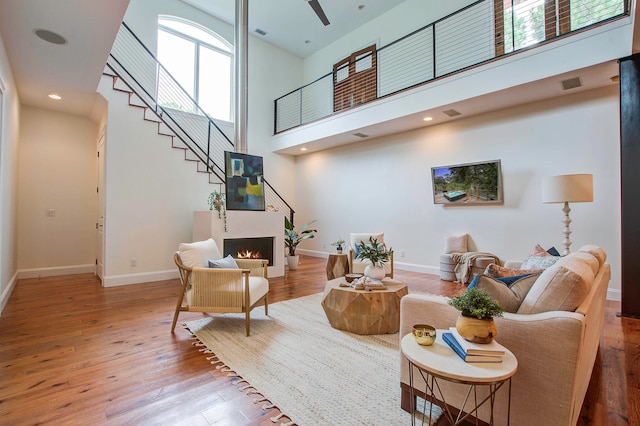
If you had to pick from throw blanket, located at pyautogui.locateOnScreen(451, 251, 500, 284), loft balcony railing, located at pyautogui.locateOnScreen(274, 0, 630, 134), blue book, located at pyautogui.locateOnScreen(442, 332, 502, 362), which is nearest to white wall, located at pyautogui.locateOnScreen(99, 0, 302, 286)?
loft balcony railing, located at pyautogui.locateOnScreen(274, 0, 630, 134)

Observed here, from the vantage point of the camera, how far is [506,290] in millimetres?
1640

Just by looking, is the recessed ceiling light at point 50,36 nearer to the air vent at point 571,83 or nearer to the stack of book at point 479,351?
the stack of book at point 479,351

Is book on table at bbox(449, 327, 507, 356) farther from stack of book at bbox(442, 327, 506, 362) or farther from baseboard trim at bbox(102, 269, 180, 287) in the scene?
baseboard trim at bbox(102, 269, 180, 287)

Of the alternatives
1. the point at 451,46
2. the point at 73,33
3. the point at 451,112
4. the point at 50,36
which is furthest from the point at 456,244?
the point at 50,36

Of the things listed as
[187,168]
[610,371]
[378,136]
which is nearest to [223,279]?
[610,371]

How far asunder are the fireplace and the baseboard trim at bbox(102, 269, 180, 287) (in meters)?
1.18

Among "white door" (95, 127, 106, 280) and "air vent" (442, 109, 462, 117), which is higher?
"air vent" (442, 109, 462, 117)

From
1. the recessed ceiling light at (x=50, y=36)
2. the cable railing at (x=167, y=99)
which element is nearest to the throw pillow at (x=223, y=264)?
the recessed ceiling light at (x=50, y=36)

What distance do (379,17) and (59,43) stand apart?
263 inches

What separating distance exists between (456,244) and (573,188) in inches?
83.5

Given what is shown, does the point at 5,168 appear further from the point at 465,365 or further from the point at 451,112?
the point at 451,112

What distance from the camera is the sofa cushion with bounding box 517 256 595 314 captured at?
1.42 m

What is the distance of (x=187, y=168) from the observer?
19.1 ft

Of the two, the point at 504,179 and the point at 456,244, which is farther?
the point at 456,244
